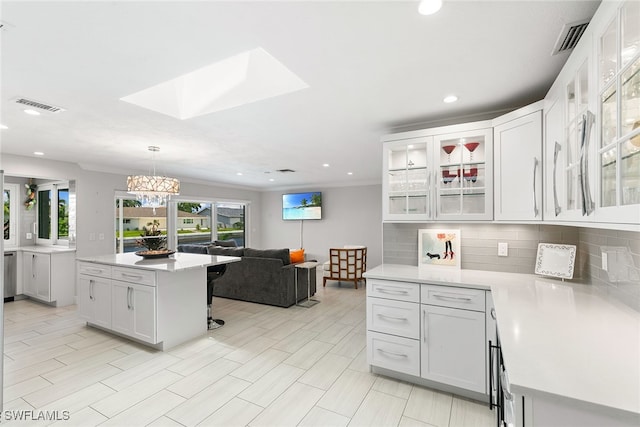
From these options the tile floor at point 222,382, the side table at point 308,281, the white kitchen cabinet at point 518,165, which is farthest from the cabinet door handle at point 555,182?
the side table at point 308,281

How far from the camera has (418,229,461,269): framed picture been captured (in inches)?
111

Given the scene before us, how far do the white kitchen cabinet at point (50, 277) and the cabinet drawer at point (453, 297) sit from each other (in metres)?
5.80

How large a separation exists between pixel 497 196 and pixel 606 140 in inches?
51.8

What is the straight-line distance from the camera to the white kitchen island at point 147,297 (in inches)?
122

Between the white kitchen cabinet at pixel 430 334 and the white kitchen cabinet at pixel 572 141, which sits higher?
the white kitchen cabinet at pixel 572 141

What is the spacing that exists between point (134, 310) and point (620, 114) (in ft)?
13.7

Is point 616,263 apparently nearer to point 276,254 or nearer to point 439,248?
point 439,248

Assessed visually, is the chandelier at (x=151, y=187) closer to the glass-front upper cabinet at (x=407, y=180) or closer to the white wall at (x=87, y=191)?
the white wall at (x=87, y=191)

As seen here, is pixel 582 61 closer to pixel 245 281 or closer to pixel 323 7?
pixel 323 7

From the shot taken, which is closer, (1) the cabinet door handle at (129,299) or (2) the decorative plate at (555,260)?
(2) the decorative plate at (555,260)

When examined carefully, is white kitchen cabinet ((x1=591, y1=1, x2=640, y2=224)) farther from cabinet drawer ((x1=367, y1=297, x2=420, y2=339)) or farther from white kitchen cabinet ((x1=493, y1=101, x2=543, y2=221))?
cabinet drawer ((x1=367, y1=297, x2=420, y2=339))

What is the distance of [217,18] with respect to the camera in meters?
1.43

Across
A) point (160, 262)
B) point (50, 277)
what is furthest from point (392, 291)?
point (50, 277)

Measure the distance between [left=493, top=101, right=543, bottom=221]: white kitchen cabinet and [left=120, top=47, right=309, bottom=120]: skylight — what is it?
5.61 ft
